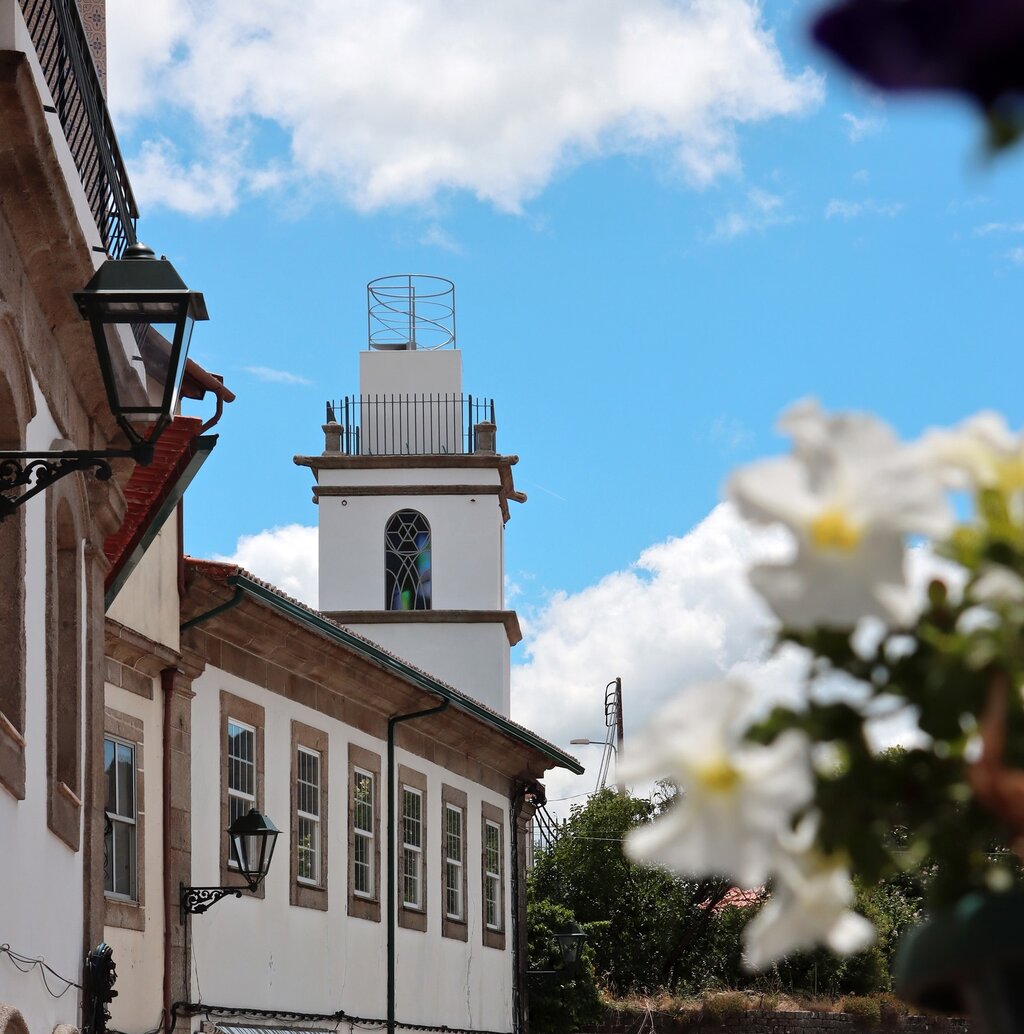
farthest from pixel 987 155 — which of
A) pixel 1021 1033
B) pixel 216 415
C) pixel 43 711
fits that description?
pixel 216 415

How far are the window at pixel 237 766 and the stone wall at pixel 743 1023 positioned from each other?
49.2 ft

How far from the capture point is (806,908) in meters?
1.45

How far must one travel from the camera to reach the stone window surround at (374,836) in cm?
2064

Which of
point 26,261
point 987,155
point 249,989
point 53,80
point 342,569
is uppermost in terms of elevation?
point 342,569

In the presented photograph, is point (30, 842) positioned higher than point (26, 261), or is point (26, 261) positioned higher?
point (26, 261)

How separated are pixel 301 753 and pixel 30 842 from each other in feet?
35.8

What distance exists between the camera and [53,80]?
352 inches

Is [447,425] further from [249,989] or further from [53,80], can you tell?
[53,80]

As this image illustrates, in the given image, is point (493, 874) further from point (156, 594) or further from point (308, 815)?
point (156, 594)

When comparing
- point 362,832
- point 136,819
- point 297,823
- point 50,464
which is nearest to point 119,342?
point 50,464

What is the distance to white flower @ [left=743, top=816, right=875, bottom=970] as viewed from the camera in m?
1.42

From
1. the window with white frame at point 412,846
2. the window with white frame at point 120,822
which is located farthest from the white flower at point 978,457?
the window with white frame at point 412,846

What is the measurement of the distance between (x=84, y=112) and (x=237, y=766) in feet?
29.9

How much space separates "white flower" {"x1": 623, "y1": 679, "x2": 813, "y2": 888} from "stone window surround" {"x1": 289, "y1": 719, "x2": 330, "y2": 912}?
1798 centimetres
